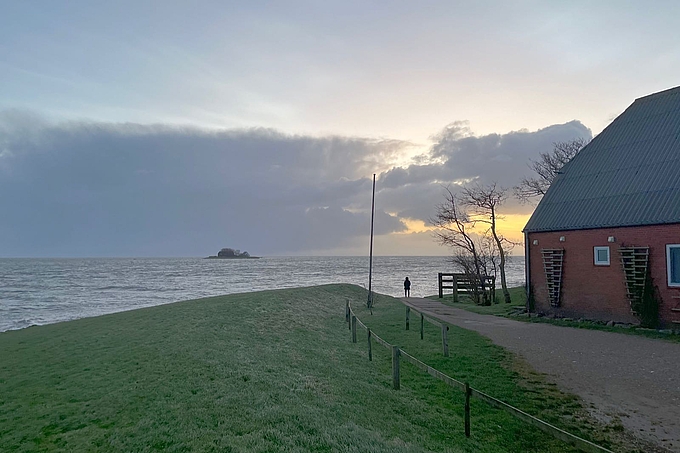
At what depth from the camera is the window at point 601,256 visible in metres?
17.6

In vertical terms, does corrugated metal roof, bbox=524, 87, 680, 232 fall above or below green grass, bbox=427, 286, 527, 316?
above

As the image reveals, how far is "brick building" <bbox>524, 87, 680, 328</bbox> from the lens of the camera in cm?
1579

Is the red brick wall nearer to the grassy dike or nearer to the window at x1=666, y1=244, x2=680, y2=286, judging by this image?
the window at x1=666, y1=244, x2=680, y2=286

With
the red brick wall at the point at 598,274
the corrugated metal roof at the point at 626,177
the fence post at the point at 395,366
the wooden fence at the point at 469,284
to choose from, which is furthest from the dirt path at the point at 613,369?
the wooden fence at the point at 469,284

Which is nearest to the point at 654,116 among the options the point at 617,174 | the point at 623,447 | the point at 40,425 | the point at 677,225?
the point at 617,174

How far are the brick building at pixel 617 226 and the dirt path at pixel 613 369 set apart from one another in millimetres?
2034

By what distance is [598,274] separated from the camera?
1789 cm

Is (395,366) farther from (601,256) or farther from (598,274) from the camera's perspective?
(601,256)

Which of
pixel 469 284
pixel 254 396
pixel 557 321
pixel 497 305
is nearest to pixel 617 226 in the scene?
pixel 557 321

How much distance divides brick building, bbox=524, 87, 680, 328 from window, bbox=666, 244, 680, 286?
28mm

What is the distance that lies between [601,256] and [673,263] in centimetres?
268

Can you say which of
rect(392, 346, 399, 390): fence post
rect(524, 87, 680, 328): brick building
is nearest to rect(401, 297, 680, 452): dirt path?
rect(524, 87, 680, 328): brick building

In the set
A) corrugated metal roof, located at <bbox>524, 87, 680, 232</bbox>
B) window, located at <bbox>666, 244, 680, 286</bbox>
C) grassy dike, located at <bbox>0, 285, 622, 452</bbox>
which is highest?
corrugated metal roof, located at <bbox>524, 87, 680, 232</bbox>

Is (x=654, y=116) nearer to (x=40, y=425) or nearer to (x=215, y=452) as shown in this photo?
(x=215, y=452)
